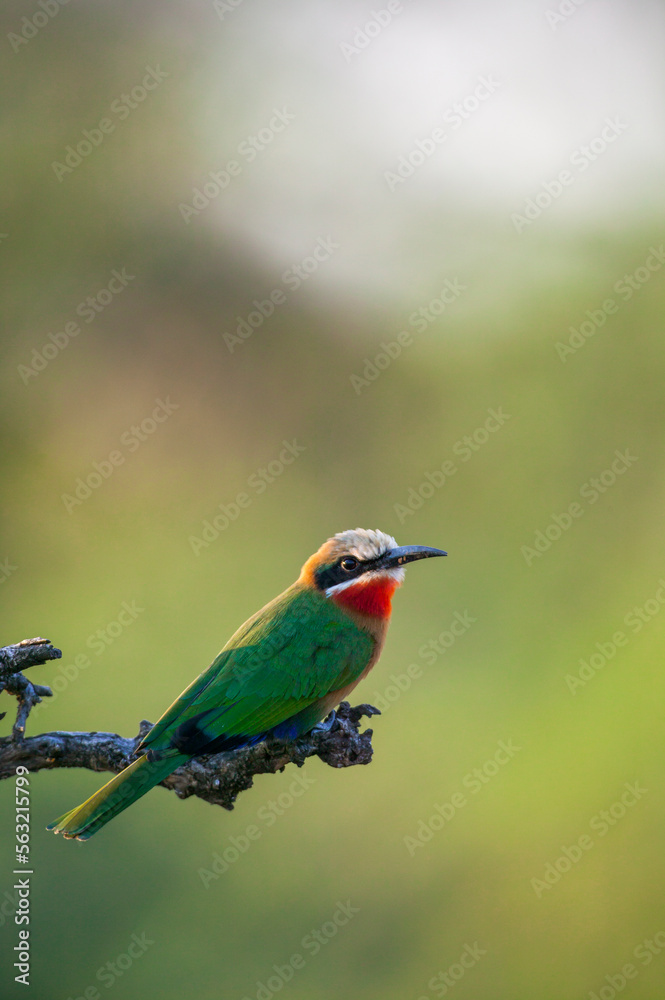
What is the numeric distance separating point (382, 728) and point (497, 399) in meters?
3.62

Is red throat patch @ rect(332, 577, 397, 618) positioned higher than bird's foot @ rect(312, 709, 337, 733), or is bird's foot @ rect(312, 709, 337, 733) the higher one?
red throat patch @ rect(332, 577, 397, 618)

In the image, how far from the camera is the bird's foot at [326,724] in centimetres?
253

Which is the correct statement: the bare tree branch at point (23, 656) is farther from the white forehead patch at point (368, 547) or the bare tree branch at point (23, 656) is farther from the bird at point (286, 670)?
the white forehead patch at point (368, 547)

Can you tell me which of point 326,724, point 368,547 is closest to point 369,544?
point 368,547

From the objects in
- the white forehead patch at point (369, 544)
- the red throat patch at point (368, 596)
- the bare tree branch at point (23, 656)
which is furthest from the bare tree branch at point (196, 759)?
the white forehead patch at point (369, 544)

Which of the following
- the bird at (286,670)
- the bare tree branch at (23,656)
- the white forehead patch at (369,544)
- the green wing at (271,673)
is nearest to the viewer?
the bare tree branch at (23,656)

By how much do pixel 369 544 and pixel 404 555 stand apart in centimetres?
15

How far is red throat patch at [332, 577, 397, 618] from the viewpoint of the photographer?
10.0 feet

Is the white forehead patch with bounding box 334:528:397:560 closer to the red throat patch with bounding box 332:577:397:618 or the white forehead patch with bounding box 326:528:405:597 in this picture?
the white forehead patch with bounding box 326:528:405:597

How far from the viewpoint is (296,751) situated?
2357 millimetres

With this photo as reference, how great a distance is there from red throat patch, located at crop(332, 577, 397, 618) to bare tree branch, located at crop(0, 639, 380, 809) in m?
0.46

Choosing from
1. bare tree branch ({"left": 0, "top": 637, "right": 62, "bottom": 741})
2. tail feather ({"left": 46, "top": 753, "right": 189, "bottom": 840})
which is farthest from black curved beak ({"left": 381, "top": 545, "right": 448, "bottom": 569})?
bare tree branch ({"left": 0, "top": 637, "right": 62, "bottom": 741})

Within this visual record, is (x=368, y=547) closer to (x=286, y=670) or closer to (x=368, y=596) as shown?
(x=368, y=596)

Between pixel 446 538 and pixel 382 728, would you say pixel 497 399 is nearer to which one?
pixel 446 538
